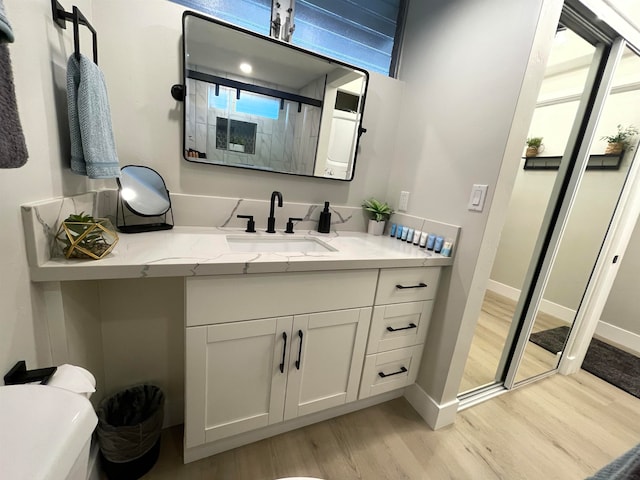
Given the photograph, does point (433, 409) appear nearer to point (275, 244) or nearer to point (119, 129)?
point (275, 244)

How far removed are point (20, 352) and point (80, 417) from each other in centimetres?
49

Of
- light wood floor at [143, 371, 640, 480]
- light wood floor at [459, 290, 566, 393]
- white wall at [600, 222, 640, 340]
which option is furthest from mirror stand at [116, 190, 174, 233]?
white wall at [600, 222, 640, 340]

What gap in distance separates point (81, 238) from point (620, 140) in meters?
2.99

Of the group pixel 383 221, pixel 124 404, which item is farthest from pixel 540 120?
pixel 124 404

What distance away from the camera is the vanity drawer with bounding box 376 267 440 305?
4.14 ft

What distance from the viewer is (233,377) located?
1064 mm

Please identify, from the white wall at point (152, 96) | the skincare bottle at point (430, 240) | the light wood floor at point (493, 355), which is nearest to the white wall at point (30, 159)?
the white wall at point (152, 96)

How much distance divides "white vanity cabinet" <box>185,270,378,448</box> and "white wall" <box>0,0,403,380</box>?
402 millimetres

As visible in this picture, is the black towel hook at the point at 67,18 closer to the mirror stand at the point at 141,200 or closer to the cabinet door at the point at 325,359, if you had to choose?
the mirror stand at the point at 141,200

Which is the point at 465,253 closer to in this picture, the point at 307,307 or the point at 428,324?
the point at 428,324

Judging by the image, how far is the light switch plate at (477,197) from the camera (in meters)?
1.21

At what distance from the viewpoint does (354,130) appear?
1.62 meters

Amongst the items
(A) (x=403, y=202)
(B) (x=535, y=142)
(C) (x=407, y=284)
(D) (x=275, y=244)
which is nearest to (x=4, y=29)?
(D) (x=275, y=244)

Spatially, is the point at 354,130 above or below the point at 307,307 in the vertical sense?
above
